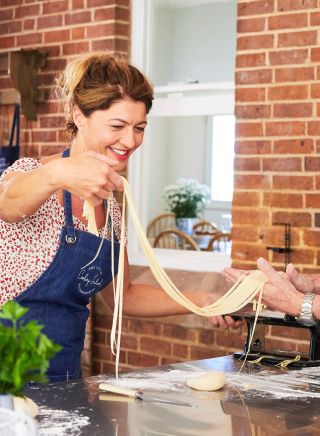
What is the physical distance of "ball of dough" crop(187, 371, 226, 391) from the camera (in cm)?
244

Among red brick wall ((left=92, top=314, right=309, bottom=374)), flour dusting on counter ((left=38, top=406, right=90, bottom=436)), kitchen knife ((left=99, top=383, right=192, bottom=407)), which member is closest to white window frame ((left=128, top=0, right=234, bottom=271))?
red brick wall ((left=92, top=314, right=309, bottom=374))

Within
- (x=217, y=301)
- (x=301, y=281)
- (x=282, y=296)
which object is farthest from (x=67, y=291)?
(x=301, y=281)

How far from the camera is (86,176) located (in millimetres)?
2297

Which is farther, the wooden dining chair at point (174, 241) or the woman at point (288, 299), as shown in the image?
the wooden dining chair at point (174, 241)

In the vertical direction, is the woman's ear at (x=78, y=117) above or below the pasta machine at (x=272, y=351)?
above

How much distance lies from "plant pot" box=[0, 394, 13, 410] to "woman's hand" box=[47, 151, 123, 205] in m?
0.94

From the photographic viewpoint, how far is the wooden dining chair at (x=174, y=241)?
23.0 ft

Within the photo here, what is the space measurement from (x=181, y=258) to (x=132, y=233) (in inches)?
14.0

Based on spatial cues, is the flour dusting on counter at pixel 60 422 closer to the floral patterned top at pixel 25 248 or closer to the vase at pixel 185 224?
the floral patterned top at pixel 25 248

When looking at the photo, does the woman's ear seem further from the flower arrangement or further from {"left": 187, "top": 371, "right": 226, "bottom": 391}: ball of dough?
the flower arrangement

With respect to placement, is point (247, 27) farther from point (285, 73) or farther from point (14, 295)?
point (14, 295)

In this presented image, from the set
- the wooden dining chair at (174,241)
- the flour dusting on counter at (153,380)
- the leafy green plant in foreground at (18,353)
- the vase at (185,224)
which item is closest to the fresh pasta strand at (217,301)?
the flour dusting on counter at (153,380)

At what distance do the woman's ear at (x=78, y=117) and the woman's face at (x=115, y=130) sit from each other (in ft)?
0.07

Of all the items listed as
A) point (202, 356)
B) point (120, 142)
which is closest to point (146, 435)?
point (120, 142)
